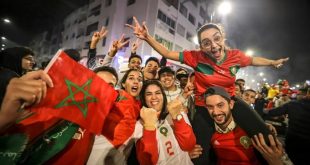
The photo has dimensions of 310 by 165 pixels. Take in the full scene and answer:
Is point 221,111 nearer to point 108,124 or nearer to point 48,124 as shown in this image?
point 108,124

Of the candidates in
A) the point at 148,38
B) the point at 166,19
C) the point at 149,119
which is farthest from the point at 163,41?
the point at 149,119

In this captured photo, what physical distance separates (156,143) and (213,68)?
5.80 ft

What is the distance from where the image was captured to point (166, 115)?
11.5ft

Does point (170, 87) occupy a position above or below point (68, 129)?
above

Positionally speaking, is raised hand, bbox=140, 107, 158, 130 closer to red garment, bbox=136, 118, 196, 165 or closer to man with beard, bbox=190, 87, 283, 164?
red garment, bbox=136, 118, 196, 165

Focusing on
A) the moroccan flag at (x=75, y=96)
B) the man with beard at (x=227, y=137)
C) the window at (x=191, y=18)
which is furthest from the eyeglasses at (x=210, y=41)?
the window at (x=191, y=18)

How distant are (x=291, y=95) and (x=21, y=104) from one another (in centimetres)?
1297

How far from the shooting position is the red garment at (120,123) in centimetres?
254

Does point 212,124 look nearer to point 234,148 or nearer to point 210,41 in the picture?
point 234,148

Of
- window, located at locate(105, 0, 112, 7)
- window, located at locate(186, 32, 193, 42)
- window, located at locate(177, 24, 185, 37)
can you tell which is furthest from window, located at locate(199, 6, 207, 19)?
window, located at locate(105, 0, 112, 7)

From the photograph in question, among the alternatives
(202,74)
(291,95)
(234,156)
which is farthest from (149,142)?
(291,95)

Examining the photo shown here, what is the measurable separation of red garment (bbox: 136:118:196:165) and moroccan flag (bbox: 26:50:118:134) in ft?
2.93

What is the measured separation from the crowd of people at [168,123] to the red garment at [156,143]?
13 mm

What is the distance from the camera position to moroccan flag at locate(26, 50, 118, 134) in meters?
1.74
